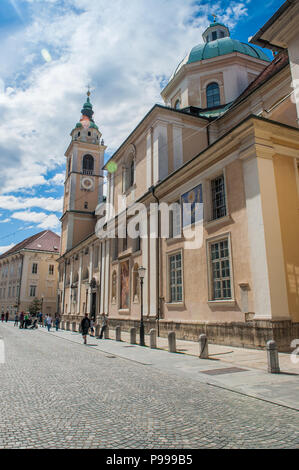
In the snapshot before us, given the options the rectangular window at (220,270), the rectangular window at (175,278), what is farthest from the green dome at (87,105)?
the rectangular window at (220,270)

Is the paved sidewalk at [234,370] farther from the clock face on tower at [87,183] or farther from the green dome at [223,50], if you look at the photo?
the clock face on tower at [87,183]

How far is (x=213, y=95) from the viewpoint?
26328 millimetres

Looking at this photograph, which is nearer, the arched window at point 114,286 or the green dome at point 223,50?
the arched window at point 114,286

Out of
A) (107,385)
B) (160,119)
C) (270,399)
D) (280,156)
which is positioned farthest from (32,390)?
(160,119)

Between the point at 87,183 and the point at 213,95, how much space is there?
26.6 metres

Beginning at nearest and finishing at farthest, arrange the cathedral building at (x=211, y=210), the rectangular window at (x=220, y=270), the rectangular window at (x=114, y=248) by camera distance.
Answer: the cathedral building at (x=211, y=210)
the rectangular window at (x=220, y=270)
the rectangular window at (x=114, y=248)

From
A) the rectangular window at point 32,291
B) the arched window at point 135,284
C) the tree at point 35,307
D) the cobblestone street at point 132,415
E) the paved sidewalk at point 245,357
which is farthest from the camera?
the rectangular window at point 32,291

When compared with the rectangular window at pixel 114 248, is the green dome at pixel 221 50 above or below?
above

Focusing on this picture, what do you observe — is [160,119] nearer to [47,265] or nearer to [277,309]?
[277,309]

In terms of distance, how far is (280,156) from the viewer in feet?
44.2

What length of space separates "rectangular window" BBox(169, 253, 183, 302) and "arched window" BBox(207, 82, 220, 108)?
1476cm

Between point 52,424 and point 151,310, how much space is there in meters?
15.1

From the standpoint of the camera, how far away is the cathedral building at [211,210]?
40.2 feet

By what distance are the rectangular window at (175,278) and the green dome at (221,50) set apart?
59.3 feet
